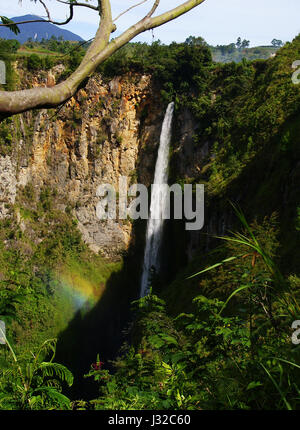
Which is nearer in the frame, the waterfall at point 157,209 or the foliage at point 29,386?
the foliage at point 29,386

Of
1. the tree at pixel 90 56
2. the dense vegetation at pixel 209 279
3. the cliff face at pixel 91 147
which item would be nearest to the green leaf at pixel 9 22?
the tree at pixel 90 56

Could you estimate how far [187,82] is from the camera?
2461 cm

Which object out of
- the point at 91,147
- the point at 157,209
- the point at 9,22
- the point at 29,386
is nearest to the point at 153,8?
the point at 9,22

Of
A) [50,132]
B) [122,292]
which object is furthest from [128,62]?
[122,292]

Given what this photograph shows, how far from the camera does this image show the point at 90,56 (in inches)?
78.0

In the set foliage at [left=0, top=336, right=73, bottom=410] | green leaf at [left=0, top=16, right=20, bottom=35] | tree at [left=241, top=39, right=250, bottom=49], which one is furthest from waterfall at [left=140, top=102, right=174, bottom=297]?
tree at [left=241, top=39, right=250, bottom=49]

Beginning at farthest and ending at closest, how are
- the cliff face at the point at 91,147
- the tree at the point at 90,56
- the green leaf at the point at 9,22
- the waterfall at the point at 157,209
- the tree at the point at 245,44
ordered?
the tree at the point at 245,44 < the cliff face at the point at 91,147 < the waterfall at the point at 157,209 < the green leaf at the point at 9,22 < the tree at the point at 90,56

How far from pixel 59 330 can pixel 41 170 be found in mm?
12160

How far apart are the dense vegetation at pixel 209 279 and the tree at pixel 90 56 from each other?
118 centimetres

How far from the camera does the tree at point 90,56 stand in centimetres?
174

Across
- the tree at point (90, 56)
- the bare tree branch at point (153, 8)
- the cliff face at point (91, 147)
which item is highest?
the cliff face at point (91, 147)

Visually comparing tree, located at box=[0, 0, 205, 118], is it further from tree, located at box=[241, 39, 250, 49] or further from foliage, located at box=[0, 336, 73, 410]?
tree, located at box=[241, 39, 250, 49]

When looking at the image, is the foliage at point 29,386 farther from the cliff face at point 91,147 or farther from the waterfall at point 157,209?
the cliff face at point 91,147

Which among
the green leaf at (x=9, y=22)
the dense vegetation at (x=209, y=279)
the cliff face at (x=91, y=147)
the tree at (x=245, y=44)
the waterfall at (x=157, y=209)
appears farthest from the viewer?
the tree at (x=245, y=44)
